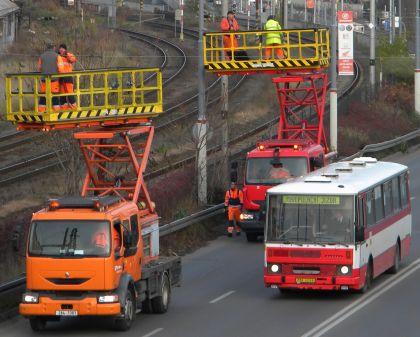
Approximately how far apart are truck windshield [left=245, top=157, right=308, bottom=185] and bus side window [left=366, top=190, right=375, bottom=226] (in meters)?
6.87

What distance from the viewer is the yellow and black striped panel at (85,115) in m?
22.2

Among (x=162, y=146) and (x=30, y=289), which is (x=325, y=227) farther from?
(x=162, y=146)

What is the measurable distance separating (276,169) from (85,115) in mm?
9819

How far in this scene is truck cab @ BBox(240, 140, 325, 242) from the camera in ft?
105

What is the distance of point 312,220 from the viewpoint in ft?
78.8

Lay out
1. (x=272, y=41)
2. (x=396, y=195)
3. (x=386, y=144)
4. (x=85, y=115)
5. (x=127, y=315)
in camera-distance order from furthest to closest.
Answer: (x=386, y=144), (x=272, y=41), (x=396, y=195), (x=85, y=115), (x=127, y=315)

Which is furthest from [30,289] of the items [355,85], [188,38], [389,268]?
[188,38]

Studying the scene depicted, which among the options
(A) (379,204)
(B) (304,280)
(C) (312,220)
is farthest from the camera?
(A) (379,204)

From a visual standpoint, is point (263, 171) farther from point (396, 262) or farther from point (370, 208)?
point (370, 208)

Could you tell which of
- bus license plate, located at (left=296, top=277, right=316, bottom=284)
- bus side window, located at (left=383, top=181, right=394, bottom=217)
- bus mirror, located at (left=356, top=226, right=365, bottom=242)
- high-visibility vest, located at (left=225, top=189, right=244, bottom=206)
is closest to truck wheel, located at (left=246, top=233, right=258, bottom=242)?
high-visibility vest, located at (left=225, top=189, right=244, bottom=206)

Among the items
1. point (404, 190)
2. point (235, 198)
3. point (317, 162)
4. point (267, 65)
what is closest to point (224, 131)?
point (267, 65)

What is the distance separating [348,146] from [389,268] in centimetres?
2194

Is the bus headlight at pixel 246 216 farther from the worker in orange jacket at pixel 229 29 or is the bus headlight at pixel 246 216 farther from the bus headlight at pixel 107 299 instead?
the bus headlight at pixel 107 299

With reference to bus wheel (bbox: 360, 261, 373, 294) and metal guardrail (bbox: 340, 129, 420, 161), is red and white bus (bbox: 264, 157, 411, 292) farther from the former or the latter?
metal guardrail (bbox: 340, 129, 420, 161)
